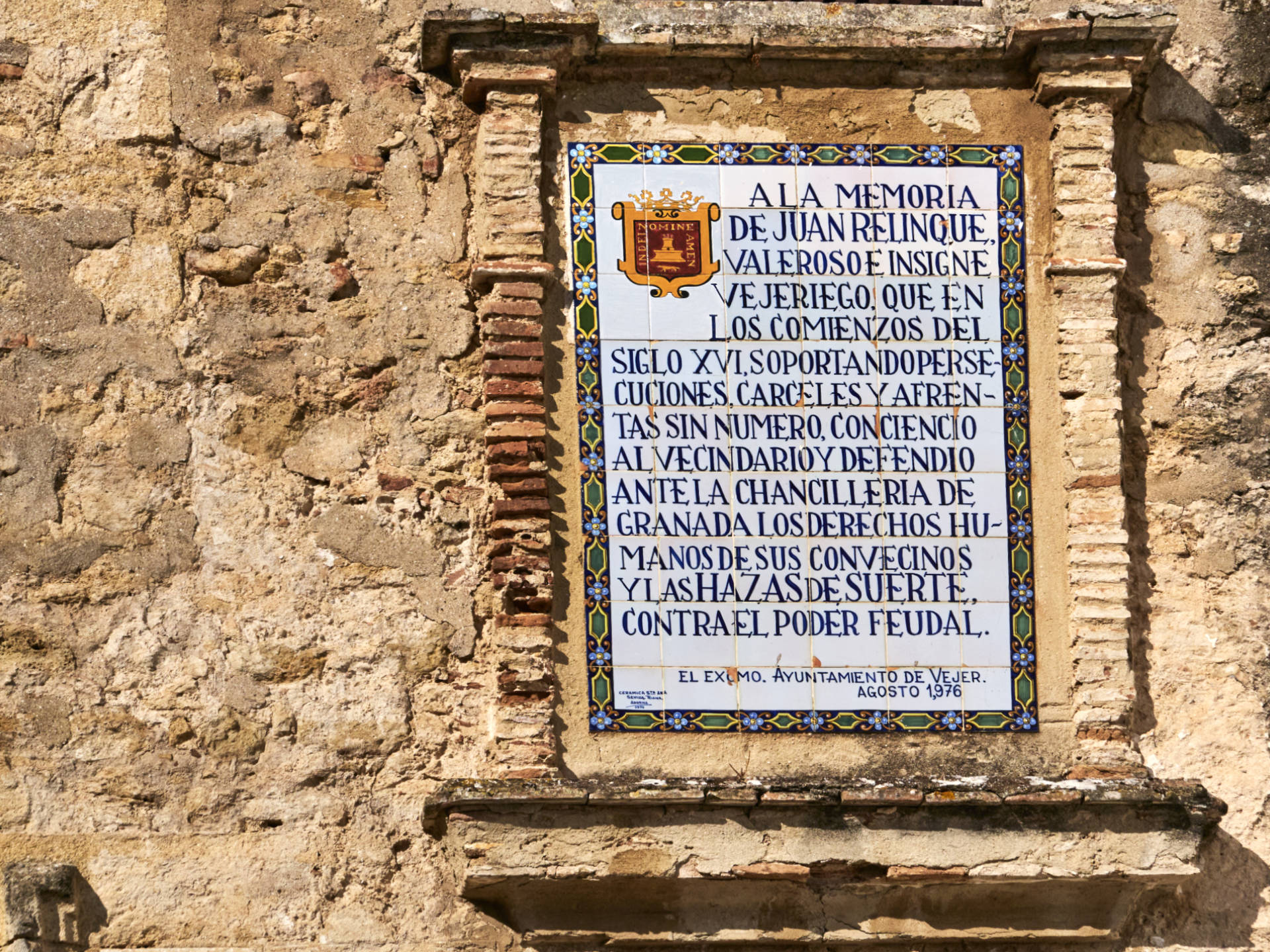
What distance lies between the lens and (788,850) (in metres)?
6.10

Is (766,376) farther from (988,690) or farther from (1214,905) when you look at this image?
(1214,905)

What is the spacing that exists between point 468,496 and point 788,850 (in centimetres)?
158

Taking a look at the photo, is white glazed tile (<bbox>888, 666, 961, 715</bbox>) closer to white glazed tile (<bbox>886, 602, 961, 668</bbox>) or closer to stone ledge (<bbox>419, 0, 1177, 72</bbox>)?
white glazed tile (<bbox>886, 602, 961, 668</bbox>)

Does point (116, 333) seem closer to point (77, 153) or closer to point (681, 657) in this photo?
point (77, 153)

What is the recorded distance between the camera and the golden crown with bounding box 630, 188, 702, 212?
6.67m

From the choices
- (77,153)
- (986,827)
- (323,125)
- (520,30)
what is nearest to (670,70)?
(520,30)

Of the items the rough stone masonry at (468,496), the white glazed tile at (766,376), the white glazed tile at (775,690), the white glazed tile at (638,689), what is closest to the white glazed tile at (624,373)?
the rough stone masonry at (468,496)

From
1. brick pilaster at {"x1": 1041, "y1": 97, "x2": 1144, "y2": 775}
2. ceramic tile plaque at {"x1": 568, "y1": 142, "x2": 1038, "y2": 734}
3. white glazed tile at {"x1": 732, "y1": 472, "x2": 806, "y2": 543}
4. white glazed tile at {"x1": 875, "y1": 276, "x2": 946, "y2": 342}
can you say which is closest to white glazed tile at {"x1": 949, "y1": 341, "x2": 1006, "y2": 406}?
ceramic tile plaque at {"x1": 568, "y1": 142, "x2": 1038, "y2": 734}

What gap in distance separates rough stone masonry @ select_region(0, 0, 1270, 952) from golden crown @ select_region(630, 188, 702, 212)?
0.80 ft

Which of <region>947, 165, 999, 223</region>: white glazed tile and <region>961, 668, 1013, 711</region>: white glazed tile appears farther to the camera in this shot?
<region>947, 165, 999, 223</region>: white glazed tile

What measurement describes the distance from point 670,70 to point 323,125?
1236 millimetres

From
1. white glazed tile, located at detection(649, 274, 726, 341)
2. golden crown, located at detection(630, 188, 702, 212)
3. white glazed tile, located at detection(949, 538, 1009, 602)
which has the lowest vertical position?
white glazed tile, located at detection(949, 538, 1009, 602)

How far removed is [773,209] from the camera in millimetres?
6711

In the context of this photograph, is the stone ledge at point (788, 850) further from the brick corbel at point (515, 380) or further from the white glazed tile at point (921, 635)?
the white glazed tile at point (921, 635)
